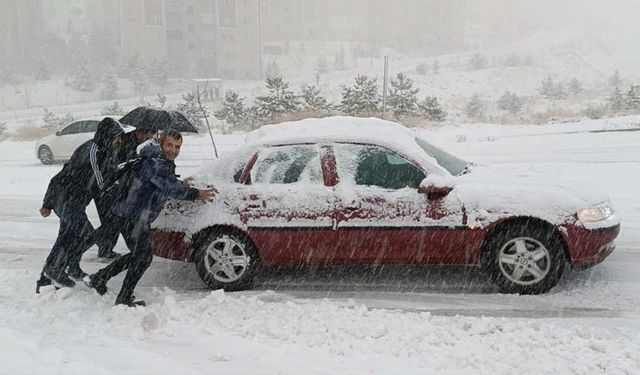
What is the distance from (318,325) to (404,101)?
2376 centimetres

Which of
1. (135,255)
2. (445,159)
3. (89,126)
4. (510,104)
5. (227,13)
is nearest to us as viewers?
(135,255)

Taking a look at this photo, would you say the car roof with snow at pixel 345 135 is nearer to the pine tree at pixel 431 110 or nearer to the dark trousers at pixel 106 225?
the dark trousers at pixel 106 225

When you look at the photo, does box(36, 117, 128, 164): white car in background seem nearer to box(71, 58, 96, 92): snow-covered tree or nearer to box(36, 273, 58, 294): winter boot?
box(36, 273, 58, 294): winter boot

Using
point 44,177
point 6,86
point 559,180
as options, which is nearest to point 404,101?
point 44,177

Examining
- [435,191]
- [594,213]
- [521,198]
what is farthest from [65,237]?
[594,213]

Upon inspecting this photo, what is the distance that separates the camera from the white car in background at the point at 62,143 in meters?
18.8

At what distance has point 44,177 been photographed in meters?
15.5

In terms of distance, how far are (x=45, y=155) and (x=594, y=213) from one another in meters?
17.2

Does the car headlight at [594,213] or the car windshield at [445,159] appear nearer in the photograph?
the car headlight at [594,213]

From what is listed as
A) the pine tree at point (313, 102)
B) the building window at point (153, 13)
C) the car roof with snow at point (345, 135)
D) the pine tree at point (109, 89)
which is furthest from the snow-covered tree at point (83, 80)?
the car roof with snow at point (345, 135)

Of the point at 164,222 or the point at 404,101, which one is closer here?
the point at 164,222

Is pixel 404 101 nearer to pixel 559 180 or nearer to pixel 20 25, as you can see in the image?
pixel 559 180

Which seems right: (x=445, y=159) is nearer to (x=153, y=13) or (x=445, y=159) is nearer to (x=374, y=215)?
(x=374, y=215)

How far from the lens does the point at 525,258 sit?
577 centimetres
